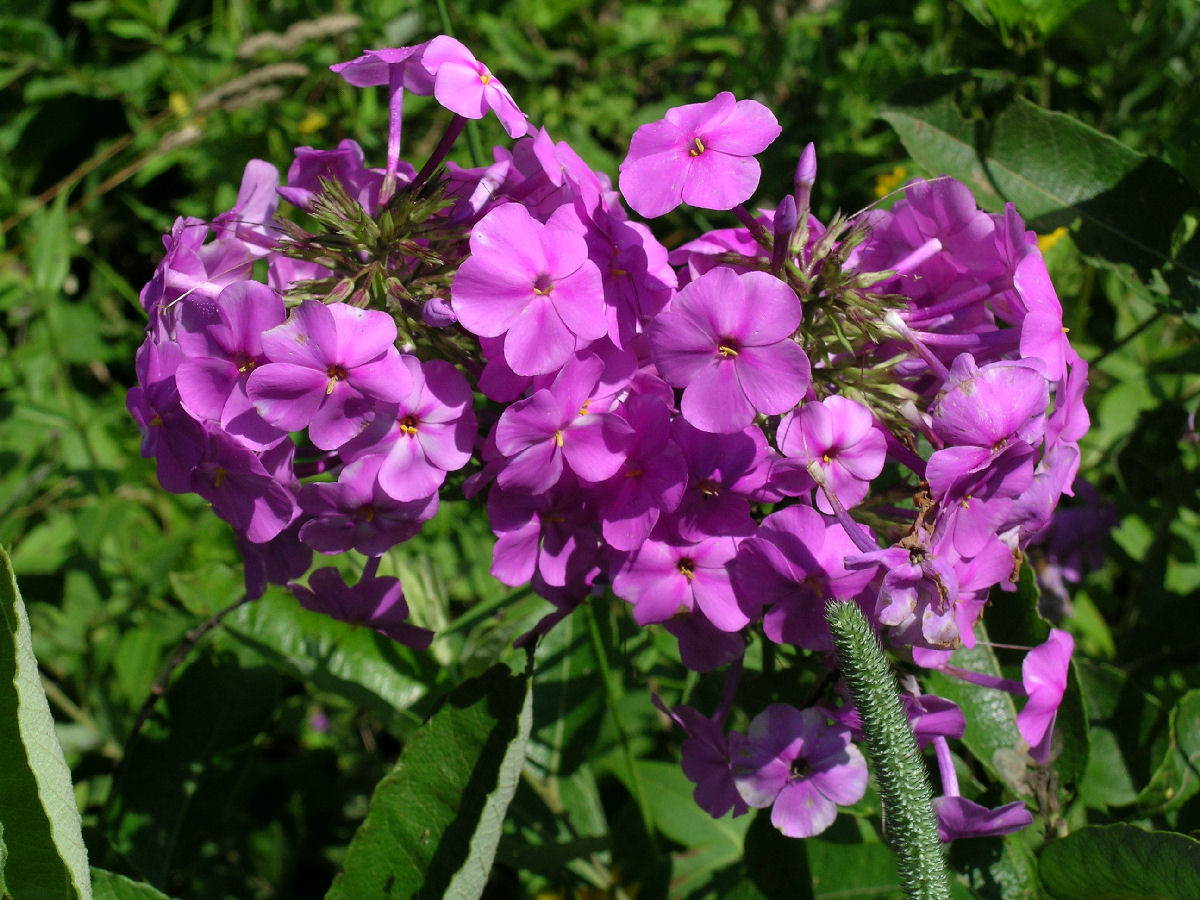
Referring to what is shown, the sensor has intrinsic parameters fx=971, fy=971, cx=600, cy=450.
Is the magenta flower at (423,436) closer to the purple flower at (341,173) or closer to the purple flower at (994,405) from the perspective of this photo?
the purple flower at (341,173)

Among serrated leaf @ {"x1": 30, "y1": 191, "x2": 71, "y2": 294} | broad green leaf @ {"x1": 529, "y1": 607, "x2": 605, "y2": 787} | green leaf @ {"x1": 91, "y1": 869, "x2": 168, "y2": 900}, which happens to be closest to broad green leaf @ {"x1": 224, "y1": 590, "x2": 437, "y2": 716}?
broad green leaf @ {"x1": 529, "y1": 607, "x2": 605, "y2": 787}

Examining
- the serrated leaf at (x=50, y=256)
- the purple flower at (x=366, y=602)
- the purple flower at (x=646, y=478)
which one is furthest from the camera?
the serrated leaf at (x=50, y=256)

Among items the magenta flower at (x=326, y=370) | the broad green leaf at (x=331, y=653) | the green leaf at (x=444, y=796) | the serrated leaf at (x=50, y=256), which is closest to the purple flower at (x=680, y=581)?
the green leaf at (x=444, y=796)

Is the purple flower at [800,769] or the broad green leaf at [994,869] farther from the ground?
the purple flower at [800,769]

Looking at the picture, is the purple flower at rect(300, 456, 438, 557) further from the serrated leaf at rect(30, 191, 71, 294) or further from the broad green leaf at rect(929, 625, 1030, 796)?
the serrated leaf at rect(30, 191, 71, 294)

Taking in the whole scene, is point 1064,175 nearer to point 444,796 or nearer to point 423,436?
point 423,436

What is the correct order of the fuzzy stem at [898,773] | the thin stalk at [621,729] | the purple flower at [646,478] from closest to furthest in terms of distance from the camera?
1. the fuzzy stem at [898,773]
2. the purple flower at [646,478]
3. the thin stalk at [621,729]
